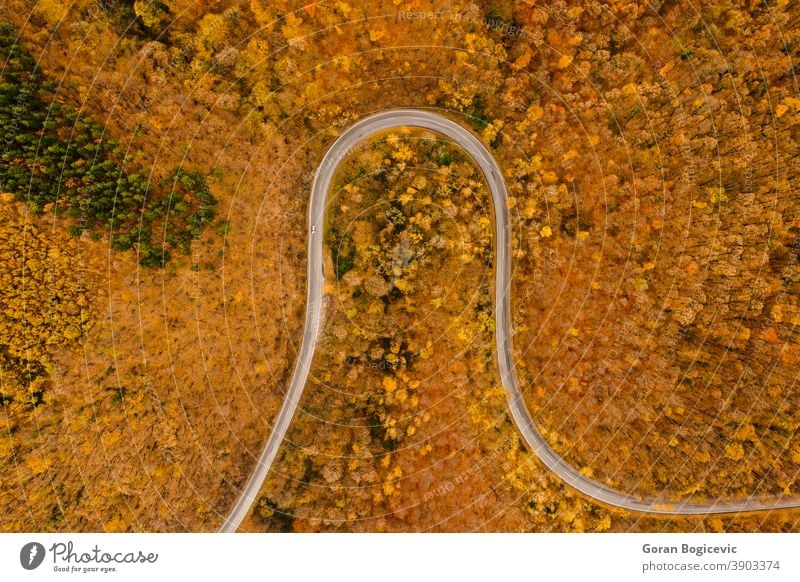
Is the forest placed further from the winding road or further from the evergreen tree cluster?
the winding road

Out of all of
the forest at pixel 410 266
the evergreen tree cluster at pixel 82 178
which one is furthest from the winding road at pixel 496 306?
the evergreen tree cluster at pixel 82 178

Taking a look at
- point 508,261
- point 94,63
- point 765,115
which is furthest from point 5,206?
point 765,115

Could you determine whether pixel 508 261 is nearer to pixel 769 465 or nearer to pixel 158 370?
pixel 769 465

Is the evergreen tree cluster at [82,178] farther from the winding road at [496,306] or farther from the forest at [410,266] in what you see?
the winding road at [496,306]

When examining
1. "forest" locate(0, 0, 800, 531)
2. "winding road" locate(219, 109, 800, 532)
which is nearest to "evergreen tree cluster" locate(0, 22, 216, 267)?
"forest" locate(0, 0, 800, 531)

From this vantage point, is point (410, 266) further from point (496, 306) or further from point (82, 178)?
point (82, 178)
